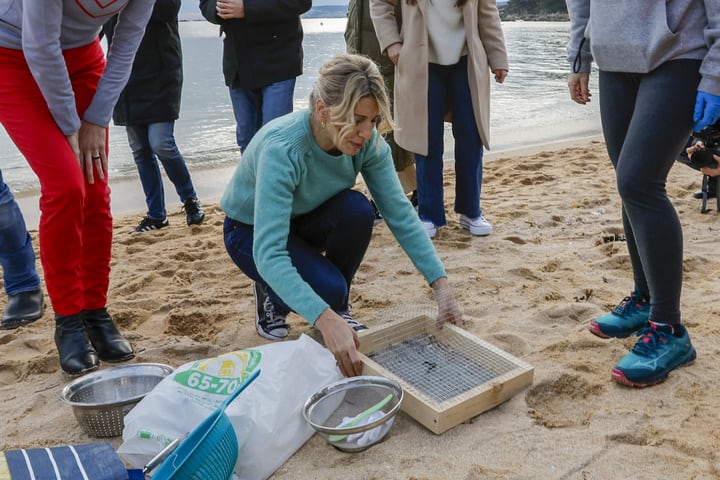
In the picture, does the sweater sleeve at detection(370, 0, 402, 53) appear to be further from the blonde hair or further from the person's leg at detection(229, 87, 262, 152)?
the blonde hair

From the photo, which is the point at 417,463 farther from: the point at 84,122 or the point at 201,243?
the point at 201,243

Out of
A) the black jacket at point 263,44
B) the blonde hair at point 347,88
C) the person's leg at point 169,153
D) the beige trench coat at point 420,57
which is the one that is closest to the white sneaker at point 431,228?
the beige trench coat at point 420,57

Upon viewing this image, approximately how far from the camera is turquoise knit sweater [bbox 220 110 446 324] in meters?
2.06

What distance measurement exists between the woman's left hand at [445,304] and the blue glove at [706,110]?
897mm

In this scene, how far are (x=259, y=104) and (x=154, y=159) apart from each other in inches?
32.3

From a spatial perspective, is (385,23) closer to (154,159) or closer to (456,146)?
(456,146)

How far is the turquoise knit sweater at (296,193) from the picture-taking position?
206 centimetres

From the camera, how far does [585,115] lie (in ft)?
29.6

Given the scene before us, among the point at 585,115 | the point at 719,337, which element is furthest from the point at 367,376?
the point at 585,115

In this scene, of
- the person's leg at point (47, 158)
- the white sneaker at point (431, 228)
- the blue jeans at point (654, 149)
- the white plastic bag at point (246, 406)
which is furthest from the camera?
the white sneaker at point (431, 228)

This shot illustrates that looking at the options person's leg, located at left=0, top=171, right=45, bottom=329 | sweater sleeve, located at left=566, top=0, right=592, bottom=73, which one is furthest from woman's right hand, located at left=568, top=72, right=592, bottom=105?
person's leg, located at left=0, top=171, right=45, bottom=329

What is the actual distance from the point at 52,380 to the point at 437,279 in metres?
1.38

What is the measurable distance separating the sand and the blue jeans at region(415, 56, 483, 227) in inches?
6.5

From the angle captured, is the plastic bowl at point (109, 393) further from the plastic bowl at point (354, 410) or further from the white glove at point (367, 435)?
the white glove at point (367, 435)
